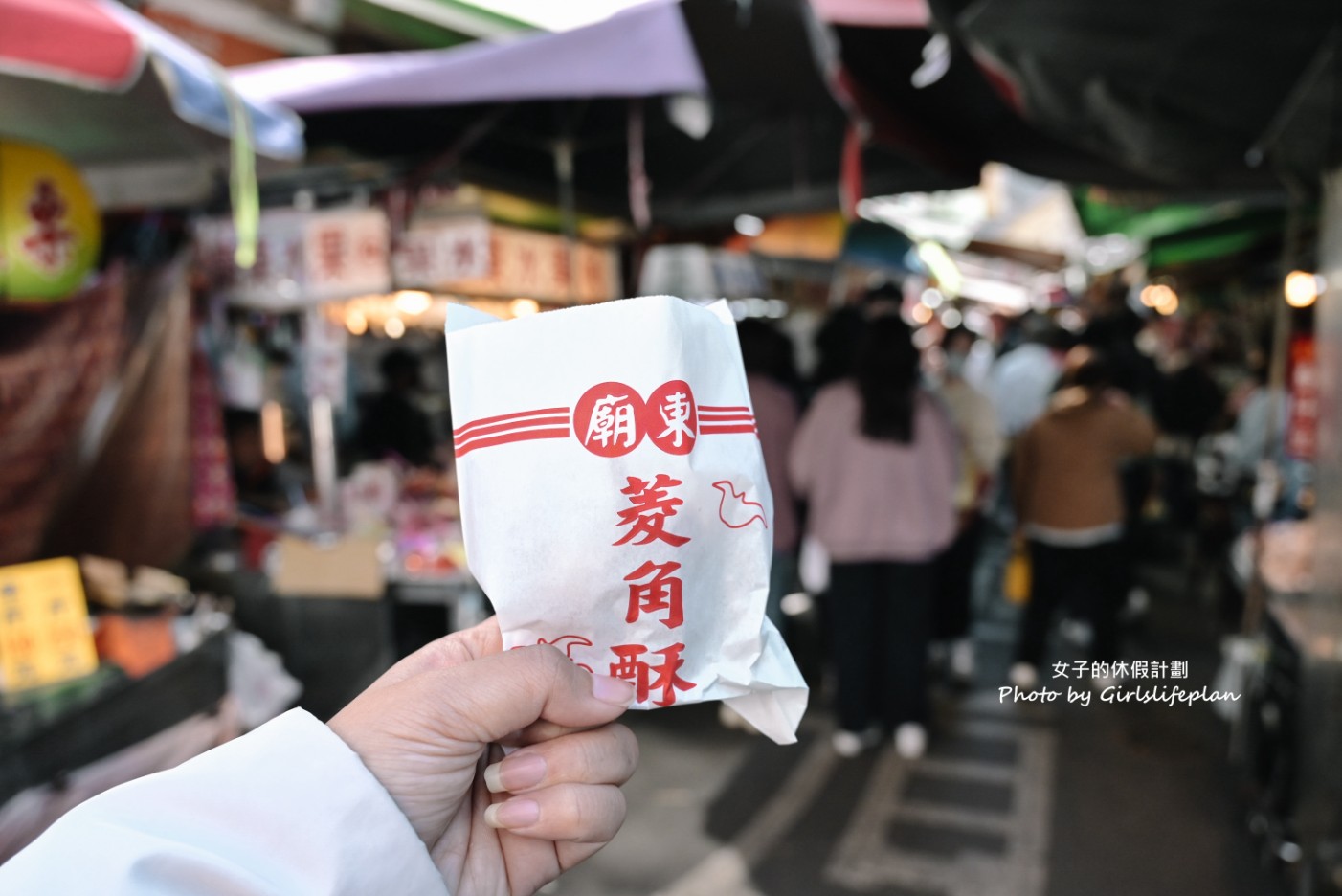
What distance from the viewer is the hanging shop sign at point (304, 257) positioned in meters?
4.32

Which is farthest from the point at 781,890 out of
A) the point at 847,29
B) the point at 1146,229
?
the point at 1146,229

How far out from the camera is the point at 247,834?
0.82m

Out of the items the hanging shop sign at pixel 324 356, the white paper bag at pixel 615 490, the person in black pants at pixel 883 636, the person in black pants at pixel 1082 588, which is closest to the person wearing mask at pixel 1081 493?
the person in black pants at pixel 1082 588

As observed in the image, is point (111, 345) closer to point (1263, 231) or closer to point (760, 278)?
point (760, 278)

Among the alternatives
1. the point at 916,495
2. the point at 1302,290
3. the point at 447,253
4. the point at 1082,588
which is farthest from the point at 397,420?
the point at 1302,290

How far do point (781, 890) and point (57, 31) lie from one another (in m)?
3.64

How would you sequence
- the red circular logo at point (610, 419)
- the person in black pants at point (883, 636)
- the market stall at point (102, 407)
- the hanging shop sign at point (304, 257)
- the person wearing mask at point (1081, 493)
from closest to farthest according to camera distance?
1. the red circular logo at point (610, 419)
2. the market stall at point (102, 407)
3. the person in black pants at point (883, 636)
4. the hanging shop sign at point (304, 257)
5. the person wearing mask at point (1081, 493)

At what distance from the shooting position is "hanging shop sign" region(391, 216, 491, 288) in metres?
4.50

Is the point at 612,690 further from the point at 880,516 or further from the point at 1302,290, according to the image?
the point at 1302,290

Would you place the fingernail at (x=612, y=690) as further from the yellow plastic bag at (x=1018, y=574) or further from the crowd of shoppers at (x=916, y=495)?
the yellow plastic bag at (x=1018, y=574)

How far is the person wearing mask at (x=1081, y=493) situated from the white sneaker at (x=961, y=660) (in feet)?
1.33

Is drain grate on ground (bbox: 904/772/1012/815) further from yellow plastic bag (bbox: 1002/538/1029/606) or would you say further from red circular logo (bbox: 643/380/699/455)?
red circular logo (bbox: 643/380/699/455)

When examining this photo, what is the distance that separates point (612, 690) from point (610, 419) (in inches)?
13.2

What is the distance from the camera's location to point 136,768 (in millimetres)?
2691
